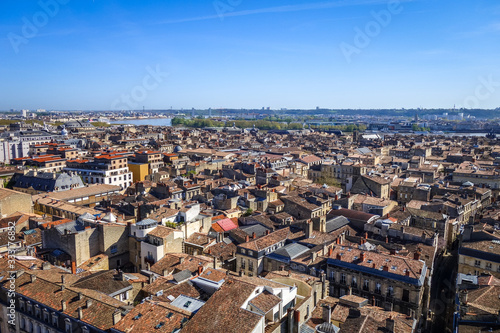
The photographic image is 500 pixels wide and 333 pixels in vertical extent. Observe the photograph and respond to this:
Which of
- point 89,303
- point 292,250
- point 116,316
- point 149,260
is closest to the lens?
point 116,316

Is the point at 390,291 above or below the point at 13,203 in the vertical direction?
below

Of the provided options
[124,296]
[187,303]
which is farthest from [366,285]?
[124,296]

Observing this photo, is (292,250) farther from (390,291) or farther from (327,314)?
(327,314)

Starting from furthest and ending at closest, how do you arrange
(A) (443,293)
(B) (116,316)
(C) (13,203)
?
(C) (13,203), (A) (443,293), (B) (116,316)

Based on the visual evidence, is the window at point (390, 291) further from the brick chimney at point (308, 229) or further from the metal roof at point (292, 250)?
the brick chimney at point (308, 229)

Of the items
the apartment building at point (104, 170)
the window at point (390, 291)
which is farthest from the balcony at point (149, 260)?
the apartment building at point (104, 170)

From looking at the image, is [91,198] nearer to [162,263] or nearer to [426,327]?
[162,263]

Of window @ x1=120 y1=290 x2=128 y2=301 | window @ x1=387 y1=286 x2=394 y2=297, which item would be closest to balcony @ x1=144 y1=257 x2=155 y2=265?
window @ x1=120 y1=290 x2=128 y2=301

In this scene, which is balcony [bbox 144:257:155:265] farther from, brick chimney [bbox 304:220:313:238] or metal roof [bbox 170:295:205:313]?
brick chimney [bbox 304:220:313:238]

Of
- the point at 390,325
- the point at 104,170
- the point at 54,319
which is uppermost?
the point at 390,325

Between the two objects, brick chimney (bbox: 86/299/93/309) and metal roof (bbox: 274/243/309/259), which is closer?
brick chimney (bbox: 86/299/93/309)
